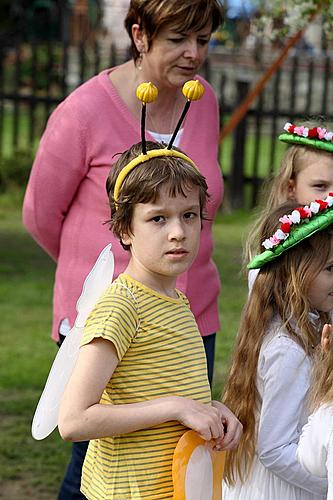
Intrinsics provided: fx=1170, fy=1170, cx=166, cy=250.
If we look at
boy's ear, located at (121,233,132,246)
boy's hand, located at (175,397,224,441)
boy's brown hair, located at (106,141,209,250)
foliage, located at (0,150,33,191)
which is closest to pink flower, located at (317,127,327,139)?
boy's brown hair, located at (106,141,209,250)

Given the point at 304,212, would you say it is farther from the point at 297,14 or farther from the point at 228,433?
the point at 297,14

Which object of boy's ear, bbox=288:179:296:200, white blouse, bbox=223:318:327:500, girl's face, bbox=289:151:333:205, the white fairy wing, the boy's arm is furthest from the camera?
boy's ear, bbox=288:179:296:200

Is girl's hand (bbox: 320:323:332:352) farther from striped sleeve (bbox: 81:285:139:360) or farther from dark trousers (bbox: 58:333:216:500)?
dark trousers (bbox: 58:333:216:500)

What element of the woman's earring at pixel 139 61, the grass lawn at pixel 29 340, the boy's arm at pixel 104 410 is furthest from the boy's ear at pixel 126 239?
the grass lawn at pixel 29 340

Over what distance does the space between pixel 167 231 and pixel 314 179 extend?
1.47 m

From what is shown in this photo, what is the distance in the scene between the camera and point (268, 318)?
10.6ft

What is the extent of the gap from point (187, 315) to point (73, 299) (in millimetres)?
999

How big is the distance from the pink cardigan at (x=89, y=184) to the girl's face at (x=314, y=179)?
0.33 m

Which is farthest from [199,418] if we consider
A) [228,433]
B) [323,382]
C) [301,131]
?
[301,131]

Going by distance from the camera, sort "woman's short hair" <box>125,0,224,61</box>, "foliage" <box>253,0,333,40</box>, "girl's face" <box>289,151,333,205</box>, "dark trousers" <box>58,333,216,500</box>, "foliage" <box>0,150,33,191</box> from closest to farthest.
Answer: "woman's short hair" <box>125,0,224,61</box>, "dark trousers" <box>58,333,216,500</box>, "girl's face" <box>289,151,333,205</box>, "foliage" <box>253,0,333,40</box>, "foliage" <box>0,150,33,191</box>

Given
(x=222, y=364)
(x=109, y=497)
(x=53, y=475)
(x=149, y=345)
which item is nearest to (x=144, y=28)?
(x=149, y=345)

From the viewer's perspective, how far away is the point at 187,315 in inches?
113

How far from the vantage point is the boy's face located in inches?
107

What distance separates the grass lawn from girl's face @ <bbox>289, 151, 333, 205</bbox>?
1.88m
